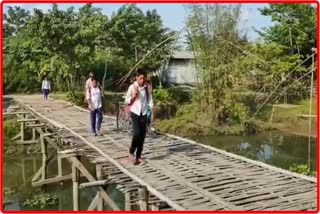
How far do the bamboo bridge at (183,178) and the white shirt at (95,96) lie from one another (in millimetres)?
625

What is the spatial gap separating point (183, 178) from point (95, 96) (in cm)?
338

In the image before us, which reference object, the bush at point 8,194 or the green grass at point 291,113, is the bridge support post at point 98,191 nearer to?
the bush at point 8,194

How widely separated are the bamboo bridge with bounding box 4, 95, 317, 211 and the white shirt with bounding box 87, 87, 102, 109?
63 centimetres

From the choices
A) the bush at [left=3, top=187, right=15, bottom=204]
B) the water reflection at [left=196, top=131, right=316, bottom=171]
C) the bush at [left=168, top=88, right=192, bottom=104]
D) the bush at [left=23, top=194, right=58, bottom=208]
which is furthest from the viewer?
the bush at [left=168, top=88, right=192, bottom=104]

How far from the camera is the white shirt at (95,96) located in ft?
29.1

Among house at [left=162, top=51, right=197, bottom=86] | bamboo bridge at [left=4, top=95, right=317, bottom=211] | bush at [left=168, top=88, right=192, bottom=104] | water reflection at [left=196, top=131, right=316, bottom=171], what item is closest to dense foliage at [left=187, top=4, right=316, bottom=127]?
water reflection at [left=196, top=131, right=316, bottom=171]

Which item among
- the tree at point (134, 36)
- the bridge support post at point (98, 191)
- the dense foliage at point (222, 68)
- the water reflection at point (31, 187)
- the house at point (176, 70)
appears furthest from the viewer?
the house at point (176, 70)

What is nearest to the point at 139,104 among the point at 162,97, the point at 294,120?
the point at 162,97

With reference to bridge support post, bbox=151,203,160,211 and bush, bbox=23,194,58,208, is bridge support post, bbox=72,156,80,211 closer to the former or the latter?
bush, bbox=23,194,58,208

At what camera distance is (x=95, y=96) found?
885 cm

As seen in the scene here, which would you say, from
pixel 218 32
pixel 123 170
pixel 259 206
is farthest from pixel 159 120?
pixel 259 206

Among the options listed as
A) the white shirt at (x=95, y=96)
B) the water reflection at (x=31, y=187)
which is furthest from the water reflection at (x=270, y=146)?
the white shirt at (x=95, y=96)

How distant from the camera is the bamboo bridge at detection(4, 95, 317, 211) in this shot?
16.8 feet

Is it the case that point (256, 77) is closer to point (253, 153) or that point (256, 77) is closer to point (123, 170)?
point (253, 153)
